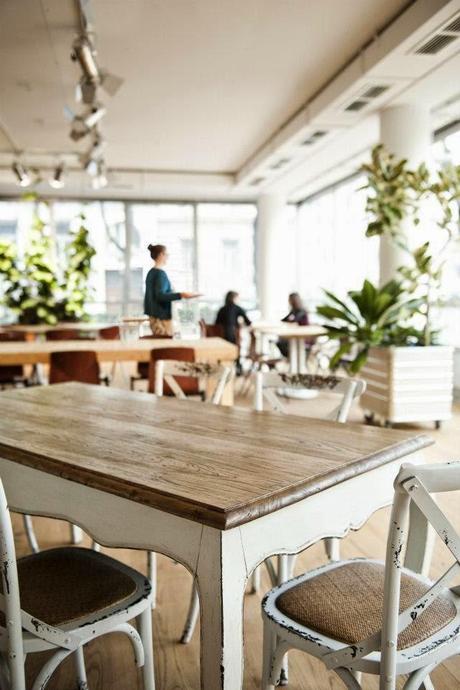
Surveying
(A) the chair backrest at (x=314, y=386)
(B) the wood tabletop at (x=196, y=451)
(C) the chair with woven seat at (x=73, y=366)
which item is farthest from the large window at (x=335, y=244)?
(B) the wood tabletop at (x=196, y=451)

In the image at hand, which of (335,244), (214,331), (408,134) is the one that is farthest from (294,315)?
(335,244)

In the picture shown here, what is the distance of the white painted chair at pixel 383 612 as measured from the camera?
0.99 m

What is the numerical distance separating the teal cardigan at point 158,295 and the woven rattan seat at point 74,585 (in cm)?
82

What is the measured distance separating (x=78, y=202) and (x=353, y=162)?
209 inches

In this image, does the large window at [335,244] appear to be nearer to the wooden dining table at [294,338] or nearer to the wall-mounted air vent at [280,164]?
the wall-mounted air vent at [280,164]

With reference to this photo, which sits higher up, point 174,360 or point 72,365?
point 174,360

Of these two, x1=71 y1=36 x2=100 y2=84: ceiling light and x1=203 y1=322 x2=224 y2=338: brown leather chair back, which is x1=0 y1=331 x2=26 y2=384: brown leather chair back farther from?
x1=71 y1=36 x2=100 y2=84: ceiling light

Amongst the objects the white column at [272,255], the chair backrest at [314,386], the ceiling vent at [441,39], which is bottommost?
the chair backrest at [314,386]

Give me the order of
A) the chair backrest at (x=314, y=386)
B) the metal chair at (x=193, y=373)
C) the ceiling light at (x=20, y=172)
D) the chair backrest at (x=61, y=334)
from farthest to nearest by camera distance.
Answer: the ceiling light at (x=20, y=172) → the chair backrest at (x=61, y=334) → the metal chair at (x=193, y=373) → the chair backrest at (x=314, y=386)

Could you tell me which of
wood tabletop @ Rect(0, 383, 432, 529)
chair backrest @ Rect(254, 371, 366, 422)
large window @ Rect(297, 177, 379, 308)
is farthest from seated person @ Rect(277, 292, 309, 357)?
wood tabletop @ Rect(0, 383, 432, 529)

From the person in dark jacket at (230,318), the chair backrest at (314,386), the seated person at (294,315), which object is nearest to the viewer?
the chair backrest at (314,386)

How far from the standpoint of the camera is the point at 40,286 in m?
9.05

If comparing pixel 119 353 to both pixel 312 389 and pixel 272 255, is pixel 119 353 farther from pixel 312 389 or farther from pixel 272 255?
pixel 272 255

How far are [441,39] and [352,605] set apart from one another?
4.37 metres
